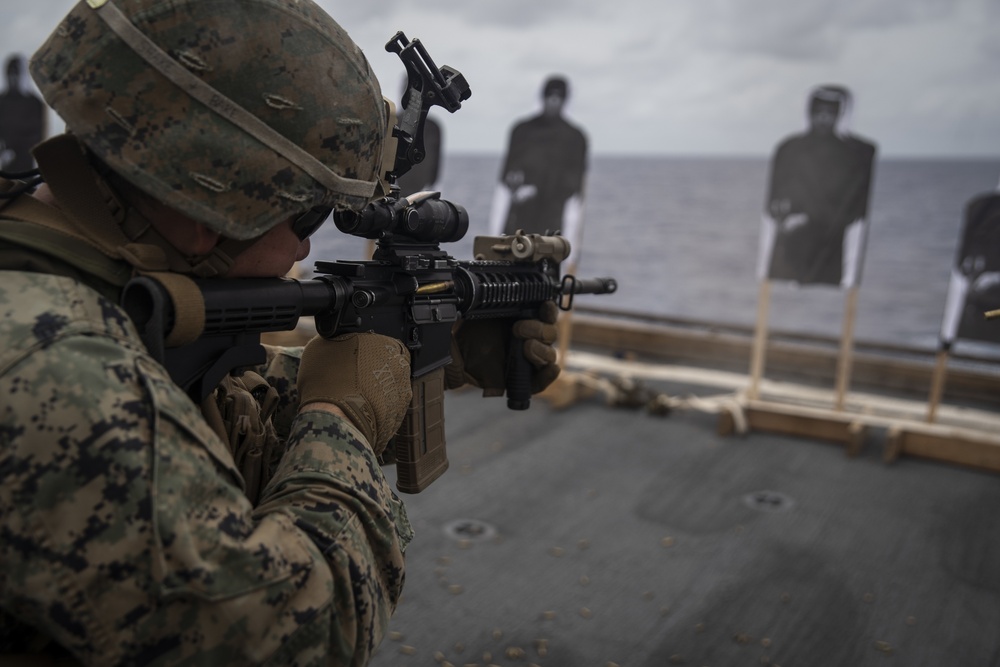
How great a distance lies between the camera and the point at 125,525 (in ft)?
2.67

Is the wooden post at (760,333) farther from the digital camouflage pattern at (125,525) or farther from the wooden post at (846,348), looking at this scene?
the digital camouflage pattern at (125,525)

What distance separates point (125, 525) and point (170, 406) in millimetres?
132

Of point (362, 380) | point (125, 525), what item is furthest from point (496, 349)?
point (125, 525)

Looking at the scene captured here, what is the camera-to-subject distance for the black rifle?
3.64ft

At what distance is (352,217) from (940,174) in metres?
64.9

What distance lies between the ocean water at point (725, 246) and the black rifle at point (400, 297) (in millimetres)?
308

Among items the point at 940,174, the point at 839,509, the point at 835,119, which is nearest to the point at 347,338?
the point at 839,509

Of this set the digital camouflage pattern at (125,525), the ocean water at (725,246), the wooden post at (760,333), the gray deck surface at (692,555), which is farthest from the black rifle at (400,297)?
the wooden post at (760,333)

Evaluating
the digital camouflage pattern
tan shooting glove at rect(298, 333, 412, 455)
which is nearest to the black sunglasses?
tan shooting glove at rect(298, 333, 412, 455)

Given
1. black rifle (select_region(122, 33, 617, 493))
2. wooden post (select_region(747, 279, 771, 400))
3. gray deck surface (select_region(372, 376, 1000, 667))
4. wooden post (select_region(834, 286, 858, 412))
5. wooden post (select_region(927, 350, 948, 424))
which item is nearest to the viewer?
black rifle (select_region(122, 33, 617, 493))

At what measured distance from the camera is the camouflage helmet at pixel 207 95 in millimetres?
973

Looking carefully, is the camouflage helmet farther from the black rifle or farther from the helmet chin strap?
the black rifle

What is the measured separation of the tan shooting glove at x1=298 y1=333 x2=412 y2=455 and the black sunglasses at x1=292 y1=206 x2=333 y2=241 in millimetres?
206

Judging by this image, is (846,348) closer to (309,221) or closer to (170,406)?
(309,221)
